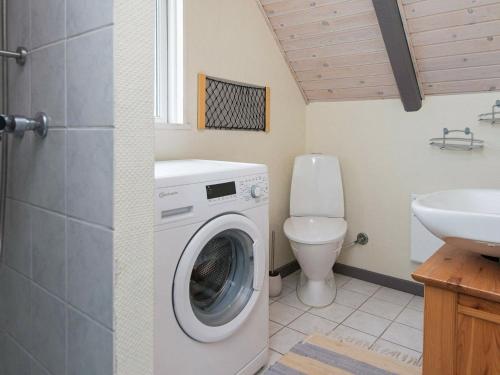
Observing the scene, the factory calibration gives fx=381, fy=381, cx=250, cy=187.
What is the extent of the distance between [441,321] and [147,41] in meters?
0.92

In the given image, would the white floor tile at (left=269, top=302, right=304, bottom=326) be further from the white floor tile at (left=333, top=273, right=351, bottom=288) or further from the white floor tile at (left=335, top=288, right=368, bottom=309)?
the white floor tile at (left=333, top=273, right=351, bottom=288)

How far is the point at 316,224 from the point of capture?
251 cm

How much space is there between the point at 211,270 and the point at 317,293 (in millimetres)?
1089

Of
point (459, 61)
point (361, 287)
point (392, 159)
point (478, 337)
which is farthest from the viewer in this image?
point (361, 287)

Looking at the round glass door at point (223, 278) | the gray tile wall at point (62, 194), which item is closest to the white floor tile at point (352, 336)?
the round glass door at point (223, 278)

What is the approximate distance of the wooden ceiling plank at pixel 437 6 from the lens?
187 cm

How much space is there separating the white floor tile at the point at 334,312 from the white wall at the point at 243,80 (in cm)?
53

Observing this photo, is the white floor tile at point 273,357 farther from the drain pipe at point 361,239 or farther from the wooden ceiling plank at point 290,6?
the wooden ceiling plank at point 290,6

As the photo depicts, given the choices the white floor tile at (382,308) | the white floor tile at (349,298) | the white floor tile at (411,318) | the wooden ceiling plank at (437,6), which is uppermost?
the wooden ceiling plank at (437,6)

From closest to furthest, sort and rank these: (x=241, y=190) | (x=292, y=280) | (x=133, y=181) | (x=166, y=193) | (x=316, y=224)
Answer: (x=133, y=181), (x=166, y=193), (x=241, y=190), (x=316, y=224), (x=292, y=280)

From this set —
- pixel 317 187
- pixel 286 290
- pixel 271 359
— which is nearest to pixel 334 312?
pixel 286 290

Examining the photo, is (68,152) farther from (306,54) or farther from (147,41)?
(306,54)

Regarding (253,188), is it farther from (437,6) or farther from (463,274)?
(437,6)

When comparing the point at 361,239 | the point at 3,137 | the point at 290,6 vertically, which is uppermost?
the point at 290,6
